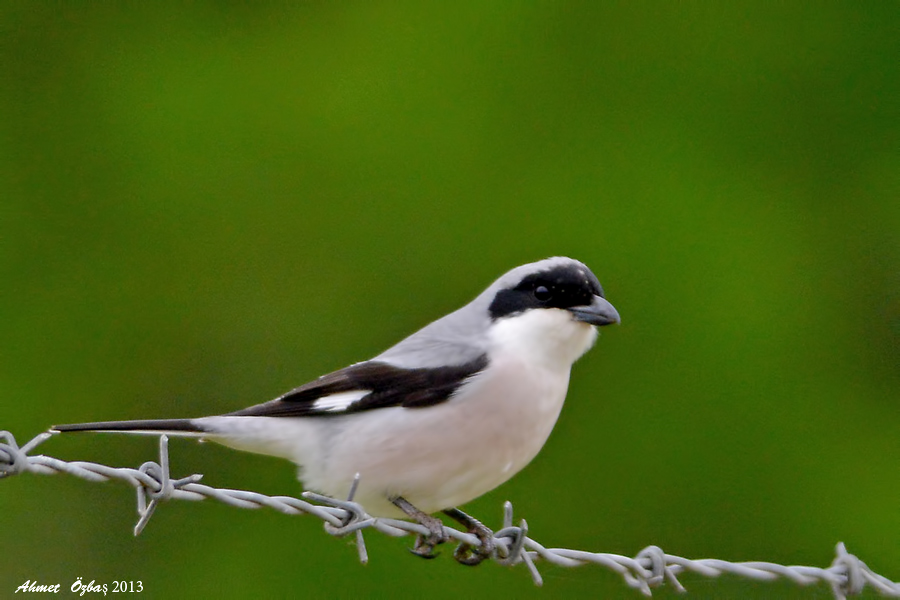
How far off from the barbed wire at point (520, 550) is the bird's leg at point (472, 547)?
1.5 inches

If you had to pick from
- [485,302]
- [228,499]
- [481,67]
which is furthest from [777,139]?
[228,499]

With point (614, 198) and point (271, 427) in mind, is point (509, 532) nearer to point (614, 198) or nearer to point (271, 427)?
point (271, 427)

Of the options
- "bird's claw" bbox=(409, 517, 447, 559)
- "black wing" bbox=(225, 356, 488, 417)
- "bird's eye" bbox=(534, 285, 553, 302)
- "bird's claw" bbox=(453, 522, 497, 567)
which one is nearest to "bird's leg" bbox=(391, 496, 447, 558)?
"bird's claw" bbox=(409, 517, 447, 559)

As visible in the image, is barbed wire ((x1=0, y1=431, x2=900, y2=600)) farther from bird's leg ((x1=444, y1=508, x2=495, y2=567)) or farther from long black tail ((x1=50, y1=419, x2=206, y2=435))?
long black tail ((x1=50, y1=419, x2=206, y2=435))

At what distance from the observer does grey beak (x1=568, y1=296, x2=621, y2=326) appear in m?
3.20

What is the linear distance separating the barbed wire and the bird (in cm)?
18

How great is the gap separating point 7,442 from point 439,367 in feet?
4.55

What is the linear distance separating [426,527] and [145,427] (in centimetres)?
77

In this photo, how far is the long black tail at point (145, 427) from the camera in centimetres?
281

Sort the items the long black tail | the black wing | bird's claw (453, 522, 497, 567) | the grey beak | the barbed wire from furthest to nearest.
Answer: the grey beak < the black wing < bird's claw (453, 522, 497, 567) < the long black tail < the barbed wire

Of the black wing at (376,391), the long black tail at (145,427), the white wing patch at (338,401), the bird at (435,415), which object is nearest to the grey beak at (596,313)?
the bird at (435,415)

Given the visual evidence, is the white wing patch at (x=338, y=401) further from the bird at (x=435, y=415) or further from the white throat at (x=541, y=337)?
the white throat at (x=541, y=337)

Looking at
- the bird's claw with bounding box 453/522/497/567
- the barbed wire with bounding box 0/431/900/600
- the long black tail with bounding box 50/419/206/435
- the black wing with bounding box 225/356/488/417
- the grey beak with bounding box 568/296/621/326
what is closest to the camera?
the barbed wire with bounding box 0/431/900/600

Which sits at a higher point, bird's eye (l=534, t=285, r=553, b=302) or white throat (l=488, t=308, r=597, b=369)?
bird's eye (l=534, t=285, r=553, b=302)
